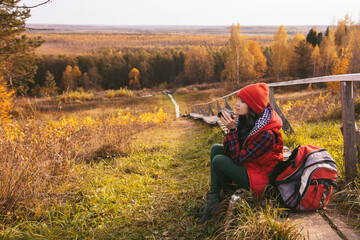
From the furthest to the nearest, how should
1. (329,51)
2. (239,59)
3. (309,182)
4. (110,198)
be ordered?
(329,51)
(239,59)
(110,198)
(309,182)

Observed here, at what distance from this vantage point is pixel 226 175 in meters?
2.21

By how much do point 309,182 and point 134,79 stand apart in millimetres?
64366

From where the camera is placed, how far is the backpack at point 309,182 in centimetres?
186

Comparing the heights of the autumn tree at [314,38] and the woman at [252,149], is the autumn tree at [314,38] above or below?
above

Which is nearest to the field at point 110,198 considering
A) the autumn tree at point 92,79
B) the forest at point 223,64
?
the forest at point 223,64

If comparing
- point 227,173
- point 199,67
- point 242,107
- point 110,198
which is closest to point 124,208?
point 110,198

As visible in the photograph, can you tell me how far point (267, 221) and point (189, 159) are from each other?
2.81 meters

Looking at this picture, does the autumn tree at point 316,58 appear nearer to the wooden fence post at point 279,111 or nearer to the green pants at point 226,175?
the wooden fence post at point 279,111

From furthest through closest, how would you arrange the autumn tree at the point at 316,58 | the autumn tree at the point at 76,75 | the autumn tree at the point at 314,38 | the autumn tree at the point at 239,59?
the autumn tree at the point at 76,75, the autumn tree at the point at 314,38, the autumn tree at the point at 316,58, the autumn tree at the point at 239,59

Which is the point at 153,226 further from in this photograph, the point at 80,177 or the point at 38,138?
the point at 38,138

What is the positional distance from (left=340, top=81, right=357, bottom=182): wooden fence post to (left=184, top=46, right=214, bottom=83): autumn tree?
53425mm

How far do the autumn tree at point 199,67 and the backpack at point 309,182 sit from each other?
5366 centimetres

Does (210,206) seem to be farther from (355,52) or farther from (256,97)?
(355,52)

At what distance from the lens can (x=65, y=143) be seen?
3289mm
